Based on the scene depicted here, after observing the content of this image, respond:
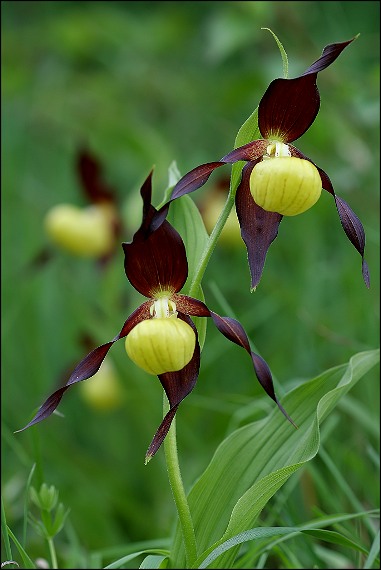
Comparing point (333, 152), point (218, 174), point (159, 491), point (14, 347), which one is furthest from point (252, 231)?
point (218, 174)

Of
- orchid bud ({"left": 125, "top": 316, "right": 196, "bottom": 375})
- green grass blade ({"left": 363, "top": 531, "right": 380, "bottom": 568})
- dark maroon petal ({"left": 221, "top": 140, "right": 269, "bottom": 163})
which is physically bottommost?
green grass blade ({"left": 363, "top": 531, "right": 380, "bottom": 568})

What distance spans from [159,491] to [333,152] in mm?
1061

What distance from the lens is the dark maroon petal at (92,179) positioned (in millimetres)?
2051

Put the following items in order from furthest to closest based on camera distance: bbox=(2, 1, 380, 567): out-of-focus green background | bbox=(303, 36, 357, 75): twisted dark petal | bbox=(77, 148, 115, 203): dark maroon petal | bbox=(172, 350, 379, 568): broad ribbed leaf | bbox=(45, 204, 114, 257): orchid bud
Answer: bbox=(77, 148, 115, 203): dark maroon petal < bbox=(45, 204, 114, 257): orchid bud < bbox=(2, 1, 380, 567): out-of-focus green background < bbox=(172, 350, 379, 568): broad ribbed leaf < bbox=(303, 36, 357, 75): twisted dark petal

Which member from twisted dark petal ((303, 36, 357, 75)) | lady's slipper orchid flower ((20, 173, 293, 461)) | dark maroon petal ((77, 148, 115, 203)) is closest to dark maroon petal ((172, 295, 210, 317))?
lady's slipper orchid flower ((20, 173, 293, 461))

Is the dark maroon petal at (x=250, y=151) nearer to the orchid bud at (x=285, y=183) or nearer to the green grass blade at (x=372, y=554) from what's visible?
the orchid bud at (x=285, y=183)

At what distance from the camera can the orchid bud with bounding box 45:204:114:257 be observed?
6.21 feet

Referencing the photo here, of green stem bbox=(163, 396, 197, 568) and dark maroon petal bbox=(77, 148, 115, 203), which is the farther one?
dark maroon petal bbox=(77, 148, 115, 203)

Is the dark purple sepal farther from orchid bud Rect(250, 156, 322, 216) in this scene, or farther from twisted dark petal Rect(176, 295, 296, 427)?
twisted dark petal Rect(176, 295, 296, 427)

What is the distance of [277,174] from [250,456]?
313mm

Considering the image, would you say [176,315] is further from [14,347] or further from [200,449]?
[14,347]

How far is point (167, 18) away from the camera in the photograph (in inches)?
95.1

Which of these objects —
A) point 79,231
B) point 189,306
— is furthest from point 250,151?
point 79,231

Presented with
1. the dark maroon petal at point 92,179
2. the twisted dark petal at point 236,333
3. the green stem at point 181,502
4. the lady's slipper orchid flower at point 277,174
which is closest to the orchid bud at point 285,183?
the lady's slipper orchid flower at point 277,174
